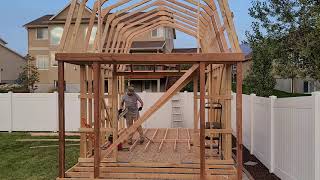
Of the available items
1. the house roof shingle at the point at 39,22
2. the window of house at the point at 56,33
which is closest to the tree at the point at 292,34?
the window of house at the point at 56,33

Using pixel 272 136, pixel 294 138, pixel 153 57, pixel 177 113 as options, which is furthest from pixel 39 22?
pixel 294 138

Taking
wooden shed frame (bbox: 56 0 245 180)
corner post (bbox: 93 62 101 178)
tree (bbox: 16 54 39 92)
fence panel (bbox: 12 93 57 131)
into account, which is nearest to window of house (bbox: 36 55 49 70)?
tree (bbox: 16 54 39 92)

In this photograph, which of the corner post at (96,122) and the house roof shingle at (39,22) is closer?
the corner post at (96,122)

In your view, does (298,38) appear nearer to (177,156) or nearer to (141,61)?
(177,156)

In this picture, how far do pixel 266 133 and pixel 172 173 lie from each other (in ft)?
10.9

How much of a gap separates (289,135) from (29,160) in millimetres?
7073

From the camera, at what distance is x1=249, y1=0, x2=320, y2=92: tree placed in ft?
45.2

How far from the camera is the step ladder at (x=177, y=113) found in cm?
1992

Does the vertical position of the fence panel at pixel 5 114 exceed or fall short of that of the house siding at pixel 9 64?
it falls short

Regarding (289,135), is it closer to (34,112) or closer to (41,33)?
(34,112)

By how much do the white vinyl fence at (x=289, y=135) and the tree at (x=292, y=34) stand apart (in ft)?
10.2

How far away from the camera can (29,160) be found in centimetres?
1205

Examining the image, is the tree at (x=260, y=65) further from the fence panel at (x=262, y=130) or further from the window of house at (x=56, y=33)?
the window of house at (x=56, y=33)

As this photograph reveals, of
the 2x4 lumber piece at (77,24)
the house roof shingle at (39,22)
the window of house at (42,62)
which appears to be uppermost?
the house roof shingle at (39,22)
